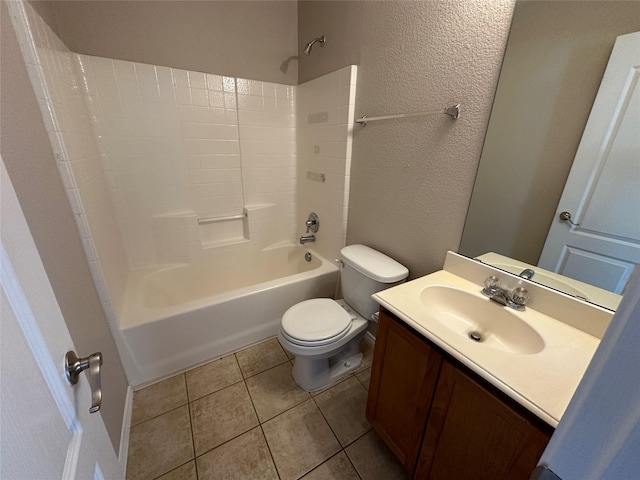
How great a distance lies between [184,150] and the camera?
1957mm

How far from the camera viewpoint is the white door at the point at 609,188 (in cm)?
79

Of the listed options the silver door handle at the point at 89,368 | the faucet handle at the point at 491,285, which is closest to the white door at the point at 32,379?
the silver door handle at the point at 89,368

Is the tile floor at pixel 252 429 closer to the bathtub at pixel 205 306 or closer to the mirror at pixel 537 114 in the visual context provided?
the bathtub at pixel 205 306

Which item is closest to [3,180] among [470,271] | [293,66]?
[470,271]

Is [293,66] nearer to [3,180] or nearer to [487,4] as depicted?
[487,4]

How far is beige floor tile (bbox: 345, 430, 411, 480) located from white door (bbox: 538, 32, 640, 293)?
43.4 inches

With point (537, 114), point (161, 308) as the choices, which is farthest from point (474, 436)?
→ point (161, 308)

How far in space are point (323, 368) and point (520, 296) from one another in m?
1.10

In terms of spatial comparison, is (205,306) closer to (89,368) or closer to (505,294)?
(89,368)

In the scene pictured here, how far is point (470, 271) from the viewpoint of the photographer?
47.9 inches

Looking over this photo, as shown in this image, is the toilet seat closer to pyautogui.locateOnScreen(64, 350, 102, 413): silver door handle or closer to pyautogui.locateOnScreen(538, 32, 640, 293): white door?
pyautogui.locateOnScreen(64, 350, 102, 413): silver door handle

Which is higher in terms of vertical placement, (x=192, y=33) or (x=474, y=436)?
(x=192, y=33)

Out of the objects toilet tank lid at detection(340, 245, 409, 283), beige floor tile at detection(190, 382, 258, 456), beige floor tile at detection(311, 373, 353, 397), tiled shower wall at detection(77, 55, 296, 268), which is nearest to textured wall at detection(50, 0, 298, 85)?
tiled shower wall at detection(77, 55, 296, 268)

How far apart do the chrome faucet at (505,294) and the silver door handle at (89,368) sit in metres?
1.27
